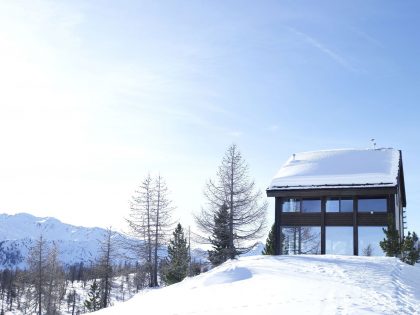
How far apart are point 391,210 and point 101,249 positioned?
3242 cm

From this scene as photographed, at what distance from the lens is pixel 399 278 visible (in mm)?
15875

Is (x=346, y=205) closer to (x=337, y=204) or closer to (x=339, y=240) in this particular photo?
(x=337, y=204)

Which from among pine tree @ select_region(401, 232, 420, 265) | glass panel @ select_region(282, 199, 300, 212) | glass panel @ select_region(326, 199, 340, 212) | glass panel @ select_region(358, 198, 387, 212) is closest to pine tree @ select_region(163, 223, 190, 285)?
glass panel @ select_region(282, 199, 300, 212)

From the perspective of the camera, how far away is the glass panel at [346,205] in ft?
90.3

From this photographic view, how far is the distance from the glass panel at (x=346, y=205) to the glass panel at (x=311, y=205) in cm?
139

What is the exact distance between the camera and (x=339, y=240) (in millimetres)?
27609

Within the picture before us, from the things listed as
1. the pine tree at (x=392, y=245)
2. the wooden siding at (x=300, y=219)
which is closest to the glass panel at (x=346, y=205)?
the wooden siding at (x=300, y=219)

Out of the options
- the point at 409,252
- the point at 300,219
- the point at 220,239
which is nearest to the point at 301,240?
the point at 300,219

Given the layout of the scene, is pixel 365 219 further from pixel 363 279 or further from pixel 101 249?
pixel 101 249

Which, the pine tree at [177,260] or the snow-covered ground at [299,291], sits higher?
the snow-covered ground at [299,291]

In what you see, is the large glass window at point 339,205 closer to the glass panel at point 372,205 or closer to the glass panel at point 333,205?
the glass panel at point 333,205

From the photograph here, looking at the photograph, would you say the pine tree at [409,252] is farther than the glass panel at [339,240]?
No

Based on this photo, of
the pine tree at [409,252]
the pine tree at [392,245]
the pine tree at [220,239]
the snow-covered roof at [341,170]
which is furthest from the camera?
the pine tree at [220,239]

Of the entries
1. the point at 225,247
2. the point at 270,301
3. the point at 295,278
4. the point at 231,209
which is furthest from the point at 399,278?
the point at 225,247
